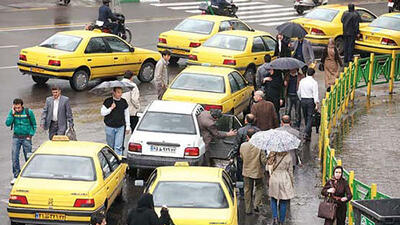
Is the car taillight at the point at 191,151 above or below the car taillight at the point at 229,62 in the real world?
above

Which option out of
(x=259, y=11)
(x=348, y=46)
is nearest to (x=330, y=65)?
(x=348, y=46)

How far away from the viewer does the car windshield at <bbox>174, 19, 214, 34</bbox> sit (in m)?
28.5

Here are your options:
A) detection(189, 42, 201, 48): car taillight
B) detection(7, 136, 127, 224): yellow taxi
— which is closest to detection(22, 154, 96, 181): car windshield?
detection(7, 136, 127, 224): yellow taxi

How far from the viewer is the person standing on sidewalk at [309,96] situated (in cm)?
2014

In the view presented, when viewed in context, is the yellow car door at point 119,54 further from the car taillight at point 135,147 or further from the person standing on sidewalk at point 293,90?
the car taillight at point 135,147

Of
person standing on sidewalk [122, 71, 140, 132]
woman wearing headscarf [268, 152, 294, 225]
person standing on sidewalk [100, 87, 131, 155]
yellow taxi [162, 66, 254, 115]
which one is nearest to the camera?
woman wearing headscarf [268, 152, 294, 225]

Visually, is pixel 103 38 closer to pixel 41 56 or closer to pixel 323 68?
pixel 41 56

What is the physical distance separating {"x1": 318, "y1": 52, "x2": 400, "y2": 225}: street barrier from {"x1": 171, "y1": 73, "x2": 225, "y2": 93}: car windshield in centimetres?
240

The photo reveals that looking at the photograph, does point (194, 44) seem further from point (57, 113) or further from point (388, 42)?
point (57, 113)

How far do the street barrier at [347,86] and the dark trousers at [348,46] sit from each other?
94.0 inches

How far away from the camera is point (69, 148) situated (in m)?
14.6

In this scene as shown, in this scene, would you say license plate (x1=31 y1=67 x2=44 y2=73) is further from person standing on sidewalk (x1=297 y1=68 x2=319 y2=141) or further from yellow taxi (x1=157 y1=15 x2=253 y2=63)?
person standing on sidewalk (x1=297 y1=68 x2=319 y2=141)

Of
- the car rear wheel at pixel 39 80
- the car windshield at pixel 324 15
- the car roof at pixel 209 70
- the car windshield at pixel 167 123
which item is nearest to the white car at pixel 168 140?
the car windshield at pixel 167 123

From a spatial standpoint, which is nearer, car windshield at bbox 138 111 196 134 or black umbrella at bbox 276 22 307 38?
car windshield at bbox 138 111 196 134
